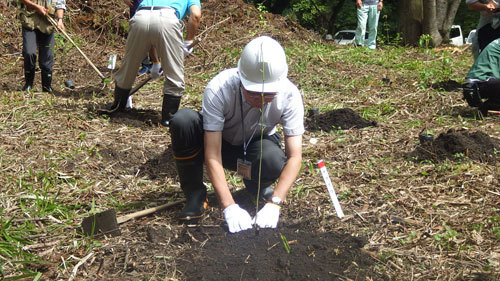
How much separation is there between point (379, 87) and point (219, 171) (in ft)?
13.9

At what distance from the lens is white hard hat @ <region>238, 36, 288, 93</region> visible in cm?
246

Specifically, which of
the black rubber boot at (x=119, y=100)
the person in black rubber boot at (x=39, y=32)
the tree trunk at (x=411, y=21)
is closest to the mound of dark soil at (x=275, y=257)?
the black rubber boot at (x=119, y=100)

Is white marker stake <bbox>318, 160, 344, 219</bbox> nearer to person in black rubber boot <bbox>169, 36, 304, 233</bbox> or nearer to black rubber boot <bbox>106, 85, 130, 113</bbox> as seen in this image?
person in black rubber boot <bbox>169, 36, 304, 233</bbox>

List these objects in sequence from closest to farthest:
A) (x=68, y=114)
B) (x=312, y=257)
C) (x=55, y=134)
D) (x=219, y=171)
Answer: (x=312, y=257) → (x=219, y=171) → (x=55, y=134) → (x=68, y=114)

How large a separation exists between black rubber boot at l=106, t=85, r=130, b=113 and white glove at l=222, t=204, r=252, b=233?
2534 millimetres

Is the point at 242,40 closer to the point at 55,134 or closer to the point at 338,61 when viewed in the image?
the point at 338,61

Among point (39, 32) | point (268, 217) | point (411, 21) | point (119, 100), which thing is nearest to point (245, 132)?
point (268, 217)

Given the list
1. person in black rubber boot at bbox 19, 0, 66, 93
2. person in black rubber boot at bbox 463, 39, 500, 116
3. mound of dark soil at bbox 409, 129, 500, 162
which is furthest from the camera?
person in black rubber boot at bbox 19, 0, 66, 93

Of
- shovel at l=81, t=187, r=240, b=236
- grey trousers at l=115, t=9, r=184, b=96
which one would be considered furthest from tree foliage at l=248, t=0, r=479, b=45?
shovel at l=81, t=187, r=240, b=236

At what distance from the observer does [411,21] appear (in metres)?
11.2

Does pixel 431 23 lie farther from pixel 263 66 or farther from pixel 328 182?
pixel 263 66

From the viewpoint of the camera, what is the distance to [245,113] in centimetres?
281

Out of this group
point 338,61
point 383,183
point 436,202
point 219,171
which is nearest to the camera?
point 219,171

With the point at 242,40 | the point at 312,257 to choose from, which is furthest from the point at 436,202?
the point at 242,40
